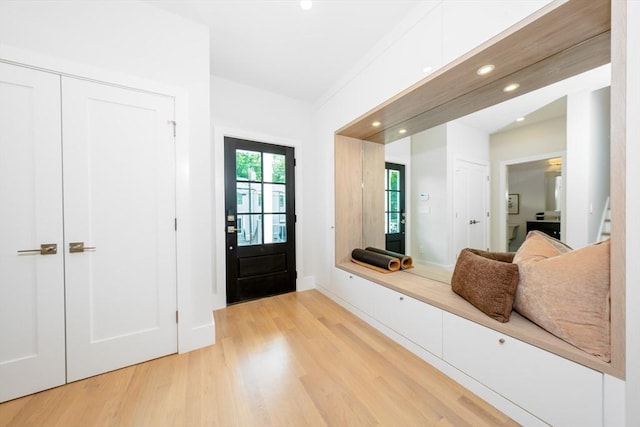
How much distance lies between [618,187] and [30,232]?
316 centimetres

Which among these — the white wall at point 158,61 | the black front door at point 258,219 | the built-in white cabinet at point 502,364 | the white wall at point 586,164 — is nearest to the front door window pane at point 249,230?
the black front door at point 258,219

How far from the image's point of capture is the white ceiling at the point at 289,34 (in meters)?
1.77

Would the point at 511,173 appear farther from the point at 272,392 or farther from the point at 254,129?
the point at 254,129

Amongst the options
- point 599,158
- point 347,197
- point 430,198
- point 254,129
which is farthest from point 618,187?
point 254,129

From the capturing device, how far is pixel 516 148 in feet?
5.73

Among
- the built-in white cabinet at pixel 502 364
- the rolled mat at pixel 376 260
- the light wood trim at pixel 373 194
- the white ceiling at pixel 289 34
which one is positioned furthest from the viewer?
the light wood trim at pixel 373 194

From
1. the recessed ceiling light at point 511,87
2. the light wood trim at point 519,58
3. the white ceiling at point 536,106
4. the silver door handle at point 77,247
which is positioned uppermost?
the light wood trim at point 519,58

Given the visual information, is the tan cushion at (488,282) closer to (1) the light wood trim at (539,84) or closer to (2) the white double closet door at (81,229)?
(1) the light wood trim at (539,84)

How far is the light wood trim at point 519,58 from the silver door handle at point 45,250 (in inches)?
107

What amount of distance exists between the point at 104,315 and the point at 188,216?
0.89 metres

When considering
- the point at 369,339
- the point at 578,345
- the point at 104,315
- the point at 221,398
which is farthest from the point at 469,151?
the point at 104,315

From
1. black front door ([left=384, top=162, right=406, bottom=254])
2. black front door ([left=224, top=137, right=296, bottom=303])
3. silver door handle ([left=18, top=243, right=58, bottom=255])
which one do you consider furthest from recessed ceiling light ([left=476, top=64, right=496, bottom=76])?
silver door handle ([left=18, top=243, right=58, bottom=255])

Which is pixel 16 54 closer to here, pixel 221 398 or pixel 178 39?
pixel 178 39

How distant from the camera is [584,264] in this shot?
1.06m
